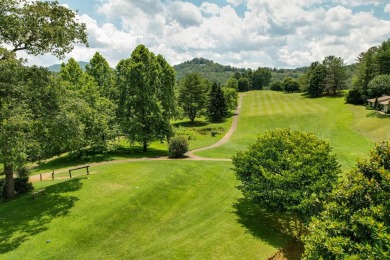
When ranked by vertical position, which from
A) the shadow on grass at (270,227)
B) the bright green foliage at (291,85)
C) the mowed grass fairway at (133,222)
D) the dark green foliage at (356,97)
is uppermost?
the bright green foliage at (291,85)

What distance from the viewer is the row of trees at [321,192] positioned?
8.57m

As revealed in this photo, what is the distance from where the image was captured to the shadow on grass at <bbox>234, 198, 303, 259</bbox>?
57.2ft

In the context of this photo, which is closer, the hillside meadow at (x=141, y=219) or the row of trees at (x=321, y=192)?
the row of trees at (x=321, y=192)

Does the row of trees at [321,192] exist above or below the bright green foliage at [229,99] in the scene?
below

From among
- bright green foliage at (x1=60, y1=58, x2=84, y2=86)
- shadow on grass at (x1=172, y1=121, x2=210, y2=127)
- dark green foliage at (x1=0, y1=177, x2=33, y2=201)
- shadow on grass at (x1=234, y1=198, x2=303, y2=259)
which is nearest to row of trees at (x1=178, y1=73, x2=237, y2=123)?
shadow on grass at (x1=172, y1=121, x2=210, y2=127)

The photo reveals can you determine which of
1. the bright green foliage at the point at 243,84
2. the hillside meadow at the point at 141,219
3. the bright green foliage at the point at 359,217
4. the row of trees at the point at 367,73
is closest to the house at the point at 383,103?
the row of trees at the point at 367,73

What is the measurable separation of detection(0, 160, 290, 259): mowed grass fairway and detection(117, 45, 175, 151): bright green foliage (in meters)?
13.3

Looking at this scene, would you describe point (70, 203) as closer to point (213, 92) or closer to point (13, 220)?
point (13, 220)

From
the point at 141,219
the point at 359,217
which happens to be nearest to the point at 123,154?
the point at 141,219

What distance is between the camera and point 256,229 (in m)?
19.1

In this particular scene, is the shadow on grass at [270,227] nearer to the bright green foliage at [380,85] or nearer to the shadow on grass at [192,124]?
the shadow on grass at [192,124]

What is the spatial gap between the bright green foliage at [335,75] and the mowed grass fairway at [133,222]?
80.3 m

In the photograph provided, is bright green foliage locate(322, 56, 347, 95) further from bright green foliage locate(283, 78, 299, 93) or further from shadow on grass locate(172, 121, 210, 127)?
shadow on grass locate(172, 121, 210, 127)

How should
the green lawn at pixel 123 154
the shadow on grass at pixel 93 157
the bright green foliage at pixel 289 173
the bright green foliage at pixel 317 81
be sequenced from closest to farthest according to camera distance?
the bright green foliage at pixel 289 173, the shadow on grass at pixel 93 157, the green lawn at pixel 123 154, the bright green foliage at pixel 317 81
